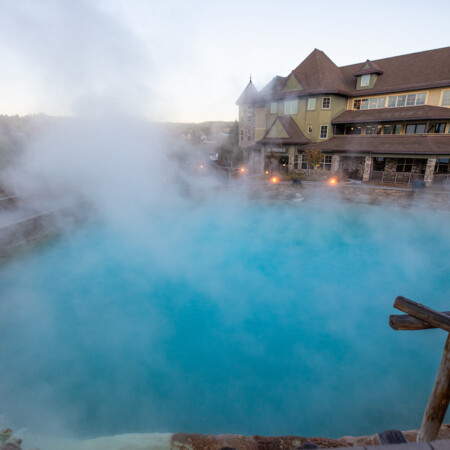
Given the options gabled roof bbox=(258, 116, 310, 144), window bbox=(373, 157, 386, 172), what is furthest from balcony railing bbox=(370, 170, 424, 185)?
gabled roof bbox=(258, 116, 310, 144)

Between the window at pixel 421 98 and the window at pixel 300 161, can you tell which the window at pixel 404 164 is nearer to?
the window at pixel 421 98

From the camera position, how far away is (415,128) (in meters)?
17.1

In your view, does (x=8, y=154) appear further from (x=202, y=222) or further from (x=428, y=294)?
(x=428, y=294)

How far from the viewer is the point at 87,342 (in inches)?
235

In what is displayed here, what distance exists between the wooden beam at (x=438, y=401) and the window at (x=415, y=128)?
19187mm

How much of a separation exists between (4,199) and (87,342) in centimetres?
655

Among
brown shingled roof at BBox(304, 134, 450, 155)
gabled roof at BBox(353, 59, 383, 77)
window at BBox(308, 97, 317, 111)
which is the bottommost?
brown shingled roof at BBox(304, 134, 450, 155)

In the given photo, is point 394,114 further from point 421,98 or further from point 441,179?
point 441,179

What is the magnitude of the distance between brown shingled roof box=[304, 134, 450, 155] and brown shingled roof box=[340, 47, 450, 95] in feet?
10.0

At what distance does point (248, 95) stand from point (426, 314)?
26.0 metres

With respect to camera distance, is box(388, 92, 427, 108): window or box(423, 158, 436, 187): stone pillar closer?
box(423, 158, 436, 187): stone pillar

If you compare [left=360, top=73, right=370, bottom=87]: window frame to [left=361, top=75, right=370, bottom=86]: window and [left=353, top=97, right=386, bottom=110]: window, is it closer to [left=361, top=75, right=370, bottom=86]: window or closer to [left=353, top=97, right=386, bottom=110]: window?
[left=361, top=75, right=370, bottom=86]: window

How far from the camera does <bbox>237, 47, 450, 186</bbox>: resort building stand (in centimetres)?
1609

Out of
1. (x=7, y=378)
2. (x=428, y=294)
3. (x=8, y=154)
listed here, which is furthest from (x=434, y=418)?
(x=8, y=154)
